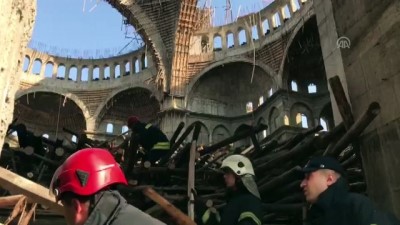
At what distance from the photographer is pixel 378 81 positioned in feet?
12.7

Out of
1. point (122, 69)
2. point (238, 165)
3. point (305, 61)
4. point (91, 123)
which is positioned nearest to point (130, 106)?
point (122, 69)

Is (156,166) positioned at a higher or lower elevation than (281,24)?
lower

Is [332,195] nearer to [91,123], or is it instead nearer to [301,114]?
[301,114]

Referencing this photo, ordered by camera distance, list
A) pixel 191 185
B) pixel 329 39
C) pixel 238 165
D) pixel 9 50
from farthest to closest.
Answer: pixel 329 39 < pixel 191 185 < pixel 9 50 < pixel 238 165

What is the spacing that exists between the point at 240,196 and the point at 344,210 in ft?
3.87

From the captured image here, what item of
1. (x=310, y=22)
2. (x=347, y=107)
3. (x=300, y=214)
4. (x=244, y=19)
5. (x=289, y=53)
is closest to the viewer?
(x=347, y=107)

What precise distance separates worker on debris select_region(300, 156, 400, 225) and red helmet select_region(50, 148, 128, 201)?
56.9 inches

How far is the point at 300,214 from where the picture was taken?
4.90 metres

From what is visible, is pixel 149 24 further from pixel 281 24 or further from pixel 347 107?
pixel 347 107

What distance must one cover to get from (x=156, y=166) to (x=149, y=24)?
19.4 metres

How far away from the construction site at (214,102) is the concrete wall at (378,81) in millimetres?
13

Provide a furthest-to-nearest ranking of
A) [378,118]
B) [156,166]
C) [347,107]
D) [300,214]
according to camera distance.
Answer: [156,166], [300,214], [347,107], [378,118]

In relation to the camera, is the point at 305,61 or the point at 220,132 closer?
the point at 305,61

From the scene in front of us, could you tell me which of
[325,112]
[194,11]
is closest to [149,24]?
[194,11]
